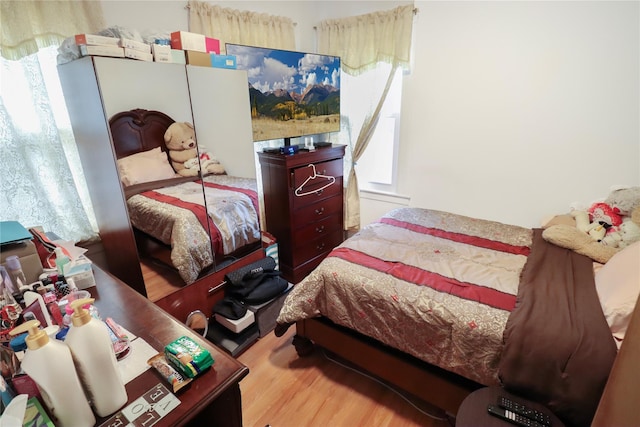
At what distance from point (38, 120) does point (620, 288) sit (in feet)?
8.84

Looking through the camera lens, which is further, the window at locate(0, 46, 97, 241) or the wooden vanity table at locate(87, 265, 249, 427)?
the window at locate(0, 46, 97, 241)

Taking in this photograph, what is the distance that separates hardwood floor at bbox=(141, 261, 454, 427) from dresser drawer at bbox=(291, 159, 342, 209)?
1.14 m

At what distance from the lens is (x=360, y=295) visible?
1576mm

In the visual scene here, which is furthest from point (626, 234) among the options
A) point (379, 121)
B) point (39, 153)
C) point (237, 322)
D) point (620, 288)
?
point (39, 153)

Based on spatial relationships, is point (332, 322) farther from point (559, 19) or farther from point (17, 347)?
point (559, 19)

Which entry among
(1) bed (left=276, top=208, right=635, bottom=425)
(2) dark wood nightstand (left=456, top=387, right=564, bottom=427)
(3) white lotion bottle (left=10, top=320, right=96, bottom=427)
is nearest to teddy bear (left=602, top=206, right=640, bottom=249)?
(1) bed (left=276, top=208, right=635, bottom=425)

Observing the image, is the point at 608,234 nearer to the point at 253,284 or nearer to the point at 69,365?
the point at 253,284

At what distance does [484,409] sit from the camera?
1103mm

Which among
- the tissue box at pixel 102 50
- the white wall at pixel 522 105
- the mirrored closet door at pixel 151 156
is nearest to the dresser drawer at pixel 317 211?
the mirrored closet door at pixel 151 156

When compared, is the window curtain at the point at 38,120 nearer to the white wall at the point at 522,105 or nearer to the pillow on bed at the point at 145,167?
the pillow on bed at the point at 145,167

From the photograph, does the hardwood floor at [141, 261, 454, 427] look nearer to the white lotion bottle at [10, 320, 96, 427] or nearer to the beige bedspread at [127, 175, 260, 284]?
the beige bedspread at [127, 175, 260, 284]

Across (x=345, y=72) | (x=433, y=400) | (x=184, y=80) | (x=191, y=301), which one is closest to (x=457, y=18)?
(x=345, y=72)

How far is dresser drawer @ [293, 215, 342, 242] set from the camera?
2.69m

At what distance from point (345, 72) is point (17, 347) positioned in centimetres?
290
